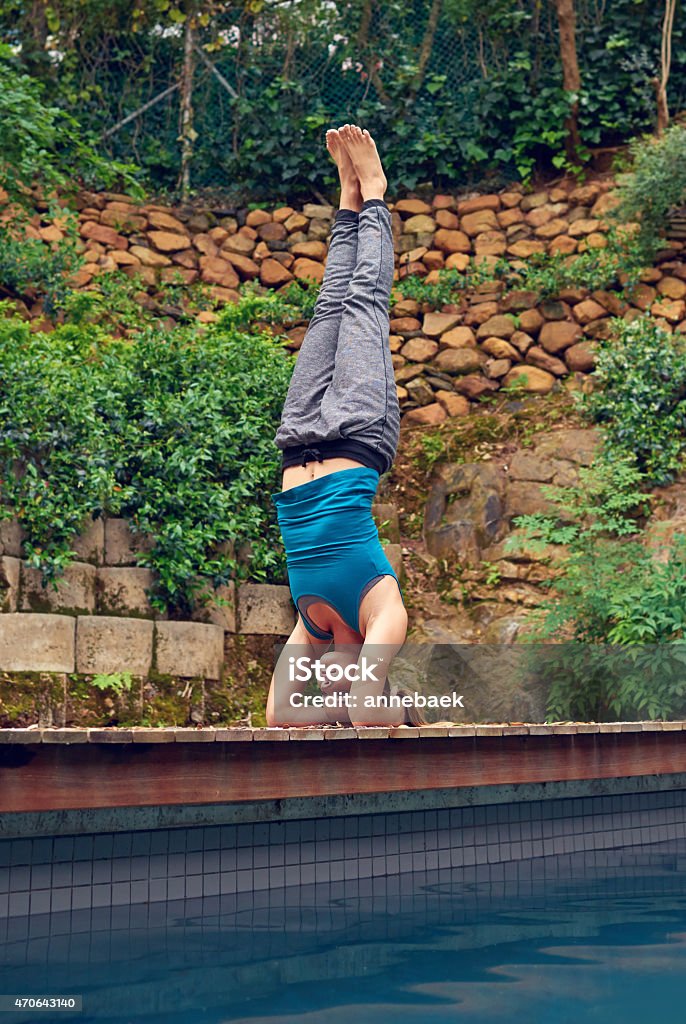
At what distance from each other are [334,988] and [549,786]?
1.93 meters

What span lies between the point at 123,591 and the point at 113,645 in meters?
0.37

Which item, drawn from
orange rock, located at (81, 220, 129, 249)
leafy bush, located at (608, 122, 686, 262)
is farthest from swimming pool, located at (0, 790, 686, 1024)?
orange rock, located at (81, 220, 129, 249)

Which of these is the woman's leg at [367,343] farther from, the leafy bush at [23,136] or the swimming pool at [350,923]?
the leafy bush at [23,136]

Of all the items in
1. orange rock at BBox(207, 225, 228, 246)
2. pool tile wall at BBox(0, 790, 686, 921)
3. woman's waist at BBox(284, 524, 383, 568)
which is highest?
orange rock at BBox(207, 225, 228, 246)

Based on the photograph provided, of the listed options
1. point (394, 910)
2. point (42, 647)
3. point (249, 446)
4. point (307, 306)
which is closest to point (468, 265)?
point (307, 306)

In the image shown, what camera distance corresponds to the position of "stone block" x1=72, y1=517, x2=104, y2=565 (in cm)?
489

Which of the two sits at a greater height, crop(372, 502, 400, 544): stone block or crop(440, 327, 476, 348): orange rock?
crop(440, 327, 476, 348): orange rock

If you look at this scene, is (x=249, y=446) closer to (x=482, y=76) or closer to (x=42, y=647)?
(x=42, y=647)

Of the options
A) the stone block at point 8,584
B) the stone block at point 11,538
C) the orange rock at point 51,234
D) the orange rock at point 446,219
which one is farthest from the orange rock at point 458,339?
the stone block at point 8,584

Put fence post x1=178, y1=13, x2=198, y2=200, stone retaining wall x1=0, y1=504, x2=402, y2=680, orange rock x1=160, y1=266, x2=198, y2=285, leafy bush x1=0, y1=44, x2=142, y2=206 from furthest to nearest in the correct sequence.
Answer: fence post x1=178, y1=13, x2=198, y2=200 → orange rock x1=160, y1=266, x2=198, y2=285 → leafy bush x1=0, y1=44, x2=142, y2=206 → stone retaining wall x1=0, y1=504, x2=402, y2=680

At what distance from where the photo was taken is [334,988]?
1999mm

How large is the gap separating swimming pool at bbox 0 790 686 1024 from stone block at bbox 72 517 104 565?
230cm

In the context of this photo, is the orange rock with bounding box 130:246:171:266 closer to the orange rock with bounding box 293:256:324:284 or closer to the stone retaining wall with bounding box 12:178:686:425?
the stone retaining wall with bounding box 12:178:686:425

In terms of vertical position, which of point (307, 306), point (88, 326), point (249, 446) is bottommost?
point (249, 446)
